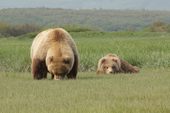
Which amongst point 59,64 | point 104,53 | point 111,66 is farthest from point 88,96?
point 104,53

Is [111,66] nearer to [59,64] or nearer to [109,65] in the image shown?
[109,65]

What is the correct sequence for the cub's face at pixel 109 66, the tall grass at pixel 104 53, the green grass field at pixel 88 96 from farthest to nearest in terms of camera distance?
the tall grass at pixel 104 53
the cub's face at pixel 109 66
the green grass field at pixel 88 96

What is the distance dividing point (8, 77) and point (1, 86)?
145 inches

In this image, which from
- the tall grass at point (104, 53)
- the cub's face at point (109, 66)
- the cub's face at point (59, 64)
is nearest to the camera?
the cub's face at point (59, 64)

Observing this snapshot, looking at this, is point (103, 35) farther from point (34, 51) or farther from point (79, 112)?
point (79, 112)

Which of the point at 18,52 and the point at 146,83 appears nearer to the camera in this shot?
the point at 146,83

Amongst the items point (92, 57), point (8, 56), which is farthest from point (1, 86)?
point (8, 56)

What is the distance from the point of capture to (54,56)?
18.0 metres

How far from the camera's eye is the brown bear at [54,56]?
18031 mm

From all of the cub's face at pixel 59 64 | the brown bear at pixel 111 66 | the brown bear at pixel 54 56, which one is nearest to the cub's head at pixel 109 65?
the brown bear at pixel 111 66

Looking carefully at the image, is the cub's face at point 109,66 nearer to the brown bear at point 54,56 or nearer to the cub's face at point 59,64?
the brown bear at point 54,56

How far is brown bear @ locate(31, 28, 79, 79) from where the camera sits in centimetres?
1803

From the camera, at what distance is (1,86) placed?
52.7 ft

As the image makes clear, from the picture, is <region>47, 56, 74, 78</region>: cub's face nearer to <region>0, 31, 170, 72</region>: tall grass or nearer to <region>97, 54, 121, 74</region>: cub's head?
<region>97, 54, 121, 74</region>: cub's head
